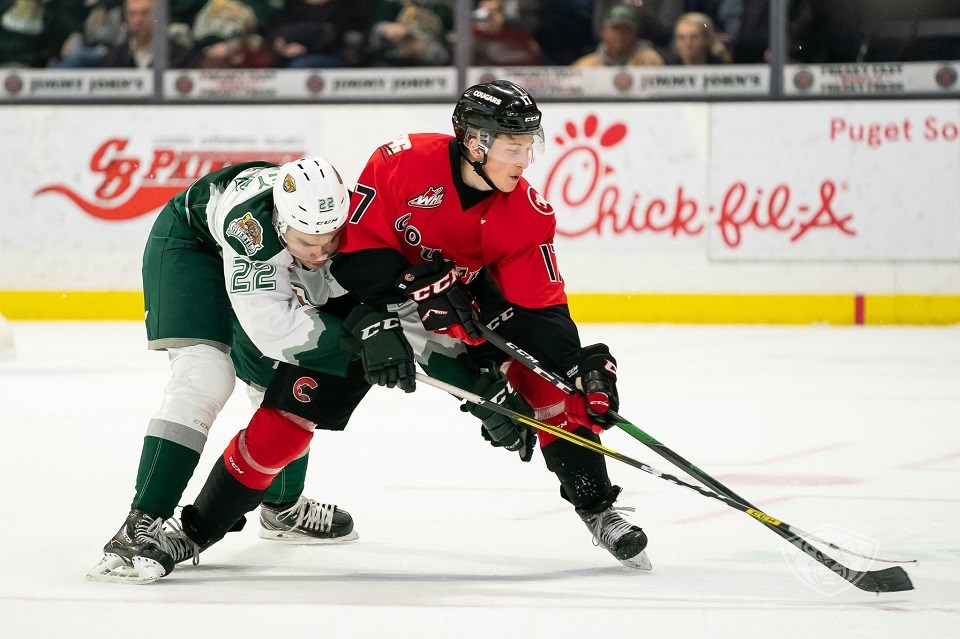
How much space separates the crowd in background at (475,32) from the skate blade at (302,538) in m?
5.45

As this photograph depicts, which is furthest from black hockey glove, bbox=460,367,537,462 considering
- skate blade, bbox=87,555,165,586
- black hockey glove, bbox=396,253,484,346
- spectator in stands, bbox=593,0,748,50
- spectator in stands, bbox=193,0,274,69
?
spectator in stands, bbox=193,0,274,69

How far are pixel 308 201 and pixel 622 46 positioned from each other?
572 cm

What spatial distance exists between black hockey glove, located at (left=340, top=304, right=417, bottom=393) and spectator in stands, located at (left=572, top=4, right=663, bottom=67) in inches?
223

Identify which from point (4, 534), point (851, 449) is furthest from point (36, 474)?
point (851, 449)

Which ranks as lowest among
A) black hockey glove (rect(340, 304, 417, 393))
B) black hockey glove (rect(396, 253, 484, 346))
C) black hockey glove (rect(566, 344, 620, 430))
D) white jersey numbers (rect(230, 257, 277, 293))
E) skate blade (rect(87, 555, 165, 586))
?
skate blade (rect(87, 555, 165, 586))

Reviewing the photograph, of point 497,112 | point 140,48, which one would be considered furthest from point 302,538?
point 140,48

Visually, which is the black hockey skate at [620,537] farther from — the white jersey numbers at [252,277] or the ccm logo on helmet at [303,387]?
the white jersey numbers at [252,277]

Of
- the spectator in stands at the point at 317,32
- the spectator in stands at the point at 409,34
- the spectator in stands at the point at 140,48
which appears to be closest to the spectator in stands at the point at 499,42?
the spectator in stands at the point at 409,34

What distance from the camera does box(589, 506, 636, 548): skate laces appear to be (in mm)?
2738

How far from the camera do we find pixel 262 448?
2754 mm

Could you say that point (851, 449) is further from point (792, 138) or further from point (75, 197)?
point (75, 197)

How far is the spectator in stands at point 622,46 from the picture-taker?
26.5 ft

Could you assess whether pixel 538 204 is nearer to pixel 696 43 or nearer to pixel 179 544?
pixel 179 544

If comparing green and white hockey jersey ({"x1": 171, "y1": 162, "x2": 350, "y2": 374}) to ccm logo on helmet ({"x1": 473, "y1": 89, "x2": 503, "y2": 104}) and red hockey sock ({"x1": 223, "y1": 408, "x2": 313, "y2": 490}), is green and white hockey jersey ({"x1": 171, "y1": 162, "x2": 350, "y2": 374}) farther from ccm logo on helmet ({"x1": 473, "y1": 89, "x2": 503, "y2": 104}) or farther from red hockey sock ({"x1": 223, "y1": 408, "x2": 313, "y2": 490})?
ccm logo on helmet ({"x1": 473, "y1": 89, "x2": 503, "y2": 104})
